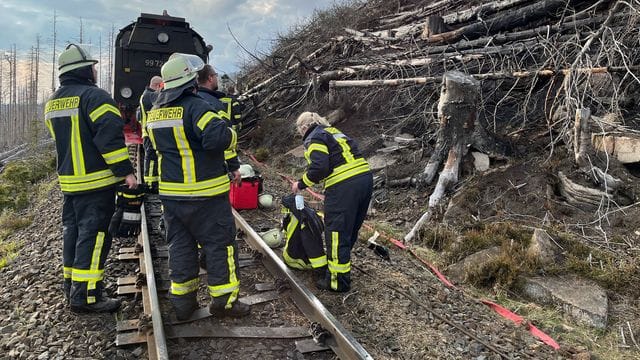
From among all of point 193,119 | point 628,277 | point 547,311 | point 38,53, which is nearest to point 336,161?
point 193,119

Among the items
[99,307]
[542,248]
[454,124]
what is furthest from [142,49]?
[542,248]

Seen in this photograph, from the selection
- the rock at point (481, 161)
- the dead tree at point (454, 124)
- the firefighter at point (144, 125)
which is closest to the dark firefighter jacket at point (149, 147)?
the firefighter at point (144, 125)

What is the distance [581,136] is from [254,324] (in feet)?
17.0

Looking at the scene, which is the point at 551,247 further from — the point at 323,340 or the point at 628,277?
the point at 323,340

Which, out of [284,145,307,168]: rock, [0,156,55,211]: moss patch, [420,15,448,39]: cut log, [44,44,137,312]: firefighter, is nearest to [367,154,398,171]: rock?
[284,145,307,168]: rock

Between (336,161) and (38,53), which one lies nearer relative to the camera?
(336,161)

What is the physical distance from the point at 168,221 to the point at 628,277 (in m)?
4.77

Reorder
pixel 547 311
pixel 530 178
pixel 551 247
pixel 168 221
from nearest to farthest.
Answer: pixel 168 221 → pixel 547 311 → pixel 551 247 → pixel 530 178

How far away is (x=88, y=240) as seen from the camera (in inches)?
162

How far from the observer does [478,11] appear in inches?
388

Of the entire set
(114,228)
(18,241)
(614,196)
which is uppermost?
(614,196)

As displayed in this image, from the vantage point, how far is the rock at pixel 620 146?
643 centimetres

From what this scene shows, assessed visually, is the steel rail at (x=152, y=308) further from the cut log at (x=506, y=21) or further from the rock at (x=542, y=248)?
the cut log at (x=506, y=21)

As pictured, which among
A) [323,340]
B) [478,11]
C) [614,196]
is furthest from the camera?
[478,11]
